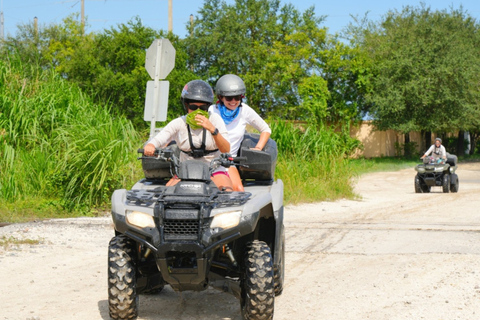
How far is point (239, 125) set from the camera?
714 cm

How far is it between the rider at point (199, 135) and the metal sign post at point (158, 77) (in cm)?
509

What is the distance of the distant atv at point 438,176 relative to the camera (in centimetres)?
2155

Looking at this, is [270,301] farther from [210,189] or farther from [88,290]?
[88,290]

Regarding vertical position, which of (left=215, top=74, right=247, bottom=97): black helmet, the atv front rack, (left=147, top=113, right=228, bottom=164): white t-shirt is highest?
(left=215, top=74, right=247, bottom=97): black helmet

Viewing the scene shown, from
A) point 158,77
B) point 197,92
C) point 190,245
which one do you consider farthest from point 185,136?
point 158,77

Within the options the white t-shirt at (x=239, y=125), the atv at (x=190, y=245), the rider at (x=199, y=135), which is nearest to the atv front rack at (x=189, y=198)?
the atv at (x=190, y=245)

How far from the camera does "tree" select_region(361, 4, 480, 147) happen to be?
44.7m

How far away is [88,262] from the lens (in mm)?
7945

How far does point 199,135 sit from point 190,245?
1498 mm

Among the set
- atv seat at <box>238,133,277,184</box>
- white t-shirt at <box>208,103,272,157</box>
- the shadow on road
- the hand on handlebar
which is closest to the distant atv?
white t-shirt at <box>208,103,272,157</box>

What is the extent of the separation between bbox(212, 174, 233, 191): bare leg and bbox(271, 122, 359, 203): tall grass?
33.9ft

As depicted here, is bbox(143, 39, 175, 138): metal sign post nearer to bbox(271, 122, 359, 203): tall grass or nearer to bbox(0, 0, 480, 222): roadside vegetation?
bbox(271, 122, 359, 203): tall grass

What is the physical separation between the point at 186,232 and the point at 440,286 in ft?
8.98

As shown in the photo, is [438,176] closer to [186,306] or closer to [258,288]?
[186,306]
